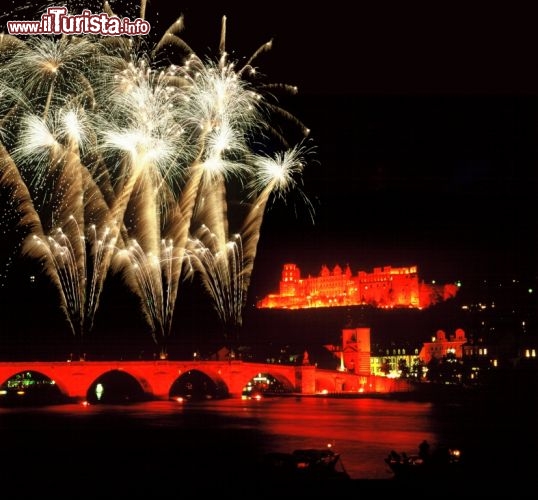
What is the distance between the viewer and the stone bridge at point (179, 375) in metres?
74.9

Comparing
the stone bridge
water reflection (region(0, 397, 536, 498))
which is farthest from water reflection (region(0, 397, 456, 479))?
the stone bridge

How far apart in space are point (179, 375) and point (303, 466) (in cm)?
5591

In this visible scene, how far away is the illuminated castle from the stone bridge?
41.1 meters

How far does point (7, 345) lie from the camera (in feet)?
274

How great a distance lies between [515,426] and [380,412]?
18762 mm

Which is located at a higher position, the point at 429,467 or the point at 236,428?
the point at 429,467

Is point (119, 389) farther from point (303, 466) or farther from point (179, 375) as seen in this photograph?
point (303, 466)

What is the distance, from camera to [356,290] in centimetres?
15012

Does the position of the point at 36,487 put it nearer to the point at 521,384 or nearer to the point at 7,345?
the point at 521,384

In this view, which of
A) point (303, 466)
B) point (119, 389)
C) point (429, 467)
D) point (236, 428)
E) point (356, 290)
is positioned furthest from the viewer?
point (356, 290)

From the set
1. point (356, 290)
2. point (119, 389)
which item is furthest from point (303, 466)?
point (356, 290)

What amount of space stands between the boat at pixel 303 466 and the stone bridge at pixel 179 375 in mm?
46235

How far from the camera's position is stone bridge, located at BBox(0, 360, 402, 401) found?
7494 centimetres

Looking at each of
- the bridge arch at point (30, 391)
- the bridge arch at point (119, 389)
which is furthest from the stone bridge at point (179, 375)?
the bridge arch at point (30, 391)
